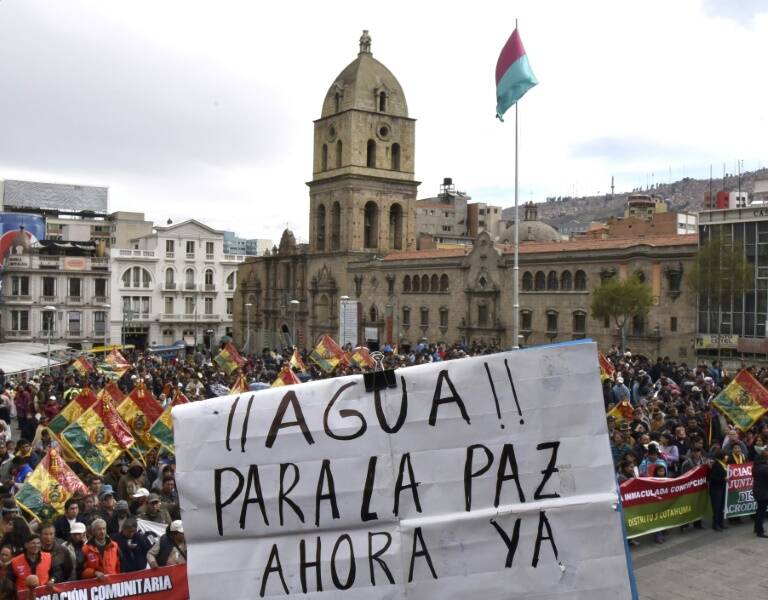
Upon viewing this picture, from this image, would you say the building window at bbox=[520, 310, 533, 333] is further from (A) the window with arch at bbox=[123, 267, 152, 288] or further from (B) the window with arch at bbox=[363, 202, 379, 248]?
(A) the window with arch at bbox=[123, 267, 152, 288]

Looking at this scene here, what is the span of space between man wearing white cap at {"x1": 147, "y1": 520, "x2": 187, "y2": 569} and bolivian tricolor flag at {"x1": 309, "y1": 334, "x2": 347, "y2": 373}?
19589mm

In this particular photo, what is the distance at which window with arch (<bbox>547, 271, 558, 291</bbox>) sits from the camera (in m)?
47.2

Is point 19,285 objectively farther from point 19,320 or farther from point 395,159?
point 395,159

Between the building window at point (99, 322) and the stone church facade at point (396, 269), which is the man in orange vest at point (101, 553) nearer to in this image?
the stone church facade at point (396, 269)

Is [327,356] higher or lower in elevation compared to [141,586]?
higher

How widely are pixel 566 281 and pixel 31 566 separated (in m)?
41.2

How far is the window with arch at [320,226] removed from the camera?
68312 mm

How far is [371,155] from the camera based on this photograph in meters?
66.2

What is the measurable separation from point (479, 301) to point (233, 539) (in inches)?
1877

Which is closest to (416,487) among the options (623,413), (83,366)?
(623,413)

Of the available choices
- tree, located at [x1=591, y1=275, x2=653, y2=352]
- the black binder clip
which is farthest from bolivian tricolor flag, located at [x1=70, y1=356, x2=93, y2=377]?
the black binder clip

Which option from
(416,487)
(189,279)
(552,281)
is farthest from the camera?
(189,279)

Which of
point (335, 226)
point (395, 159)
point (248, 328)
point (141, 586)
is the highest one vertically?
point (395, 159)

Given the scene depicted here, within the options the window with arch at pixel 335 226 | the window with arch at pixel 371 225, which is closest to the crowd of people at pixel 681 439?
the window with arch at pixel 371 225
